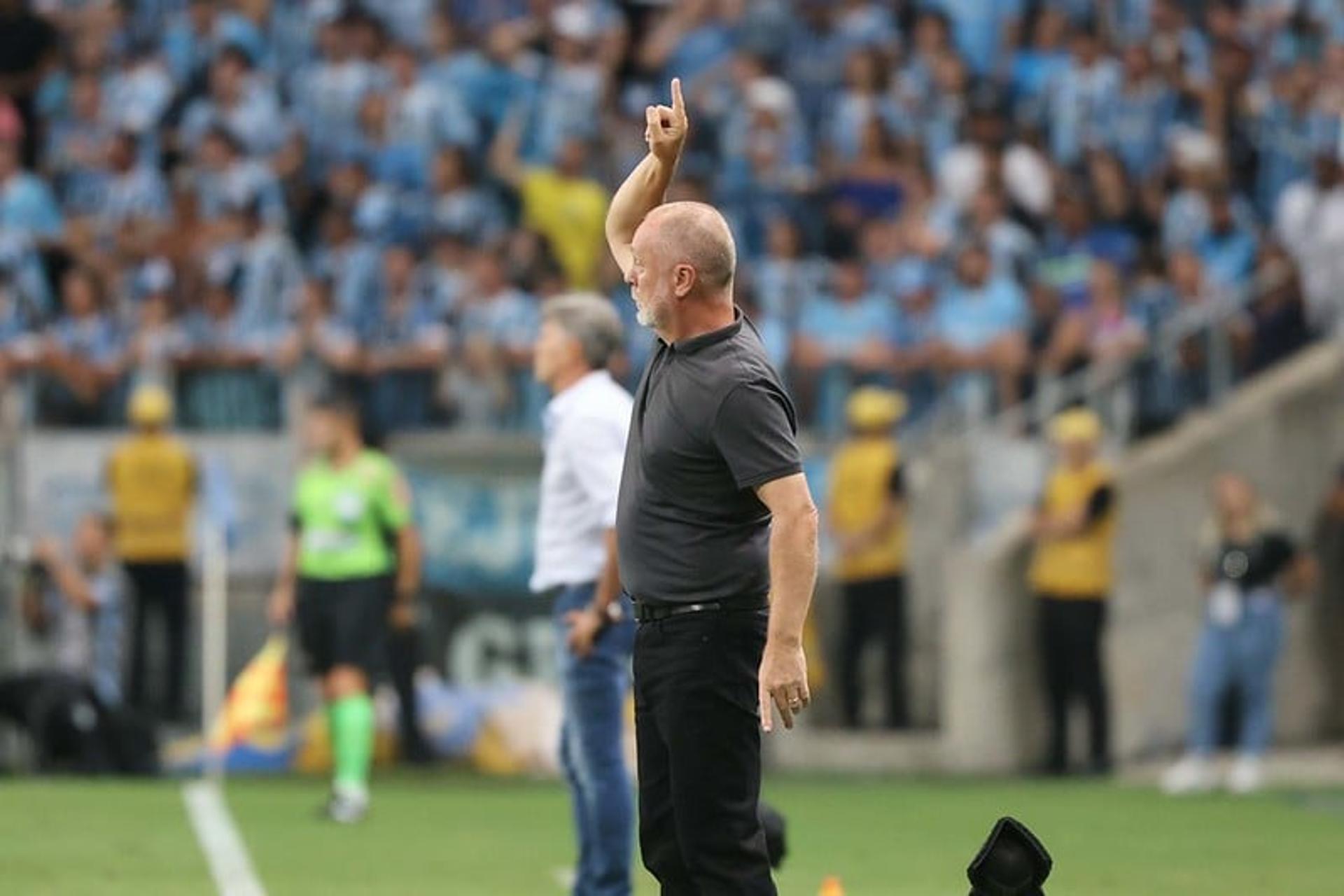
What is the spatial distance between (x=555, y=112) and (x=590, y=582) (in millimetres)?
13537

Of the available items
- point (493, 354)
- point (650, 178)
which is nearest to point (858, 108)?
point (493, 354)

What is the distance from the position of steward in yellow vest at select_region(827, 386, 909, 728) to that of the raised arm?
12.2 m

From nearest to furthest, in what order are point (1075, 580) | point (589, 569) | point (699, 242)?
point (699, 242)
point (589, 569)
point (1075, 580)

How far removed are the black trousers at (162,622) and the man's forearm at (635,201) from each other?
12.5 meters

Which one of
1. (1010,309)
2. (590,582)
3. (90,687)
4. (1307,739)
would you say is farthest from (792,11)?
(590,582)

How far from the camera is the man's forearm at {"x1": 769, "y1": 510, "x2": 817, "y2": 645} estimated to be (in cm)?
773

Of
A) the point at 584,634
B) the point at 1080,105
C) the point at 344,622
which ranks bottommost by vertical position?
A: the point at 344,622

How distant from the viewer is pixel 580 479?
10656mm

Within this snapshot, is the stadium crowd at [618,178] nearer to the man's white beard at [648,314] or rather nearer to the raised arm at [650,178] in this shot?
the raised arm at [650,178]

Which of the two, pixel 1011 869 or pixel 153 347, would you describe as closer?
pixel 1011 869

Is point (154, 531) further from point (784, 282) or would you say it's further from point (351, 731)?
point (351, 731)

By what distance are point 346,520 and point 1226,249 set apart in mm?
9604

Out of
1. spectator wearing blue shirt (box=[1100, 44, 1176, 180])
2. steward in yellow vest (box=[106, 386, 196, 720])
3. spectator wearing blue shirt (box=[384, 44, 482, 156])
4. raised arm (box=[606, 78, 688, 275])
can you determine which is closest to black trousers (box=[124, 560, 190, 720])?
steward in yellow vest (box=[106, 386, 196, 720])

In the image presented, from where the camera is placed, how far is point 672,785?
8.12 m
